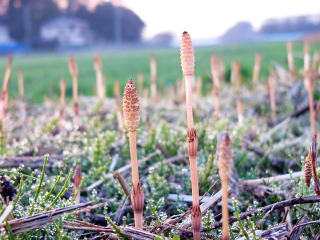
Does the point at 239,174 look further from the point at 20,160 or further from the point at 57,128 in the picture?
the point at 57,128

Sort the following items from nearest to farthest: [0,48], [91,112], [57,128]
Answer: [57,128] → [91,112] → [0,48]

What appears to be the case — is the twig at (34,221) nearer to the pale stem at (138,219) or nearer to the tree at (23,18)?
the pale stem at (138,219)

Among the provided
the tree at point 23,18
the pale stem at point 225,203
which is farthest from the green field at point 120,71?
the tree at point 23,18

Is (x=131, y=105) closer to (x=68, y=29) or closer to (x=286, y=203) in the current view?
(x=286, y=203)

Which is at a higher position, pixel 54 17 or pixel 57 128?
pixel 54 17

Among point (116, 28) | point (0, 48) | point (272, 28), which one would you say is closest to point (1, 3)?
point (0, 48)

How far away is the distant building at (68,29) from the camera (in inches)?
1817

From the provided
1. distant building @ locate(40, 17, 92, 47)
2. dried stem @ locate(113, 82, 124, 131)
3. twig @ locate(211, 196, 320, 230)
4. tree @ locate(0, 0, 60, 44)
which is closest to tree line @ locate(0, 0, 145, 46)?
tree @ locate(0, 0, 60, 44)

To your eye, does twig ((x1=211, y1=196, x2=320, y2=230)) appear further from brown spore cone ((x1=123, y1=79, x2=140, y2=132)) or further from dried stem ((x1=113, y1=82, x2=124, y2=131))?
dried stem ((x1=113, y1=82, x2=124, y2=131))

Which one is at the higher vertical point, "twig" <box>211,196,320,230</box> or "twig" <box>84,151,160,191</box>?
"twig" <box>211,196,320,230</box>

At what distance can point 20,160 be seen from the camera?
1.34 metres

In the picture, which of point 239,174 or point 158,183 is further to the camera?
point 239,174

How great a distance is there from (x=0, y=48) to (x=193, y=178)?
40.8 meters

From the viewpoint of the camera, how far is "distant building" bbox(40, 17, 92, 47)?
46.1 meters
